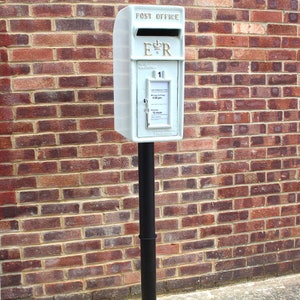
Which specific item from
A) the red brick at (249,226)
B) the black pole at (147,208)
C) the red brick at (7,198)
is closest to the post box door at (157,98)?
the black pole at (147,208)

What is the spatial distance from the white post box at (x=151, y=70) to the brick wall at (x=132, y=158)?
785mm

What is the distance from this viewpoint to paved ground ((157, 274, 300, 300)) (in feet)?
9.65

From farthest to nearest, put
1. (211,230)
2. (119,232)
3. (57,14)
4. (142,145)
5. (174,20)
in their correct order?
(211,230) < (119,232) < (57,14) < (142,145) < (174,20)

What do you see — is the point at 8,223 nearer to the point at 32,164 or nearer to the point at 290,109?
the point at 32,164

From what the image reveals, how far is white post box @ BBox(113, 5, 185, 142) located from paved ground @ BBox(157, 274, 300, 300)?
151cm

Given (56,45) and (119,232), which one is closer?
(56,45)

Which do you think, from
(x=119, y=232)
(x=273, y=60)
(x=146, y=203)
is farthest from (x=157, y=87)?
(x=273, y=60)

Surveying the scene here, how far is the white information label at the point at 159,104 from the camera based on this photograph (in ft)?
6.21

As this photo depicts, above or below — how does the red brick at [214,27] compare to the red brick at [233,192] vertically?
above

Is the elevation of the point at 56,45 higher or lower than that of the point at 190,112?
Result: higher

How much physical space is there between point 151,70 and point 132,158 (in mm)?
1039

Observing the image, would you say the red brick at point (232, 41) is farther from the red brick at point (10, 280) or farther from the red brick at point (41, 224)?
the red brick at point (10, 280)

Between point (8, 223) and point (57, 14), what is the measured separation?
1.37 metres

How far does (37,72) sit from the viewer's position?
2.61 m
